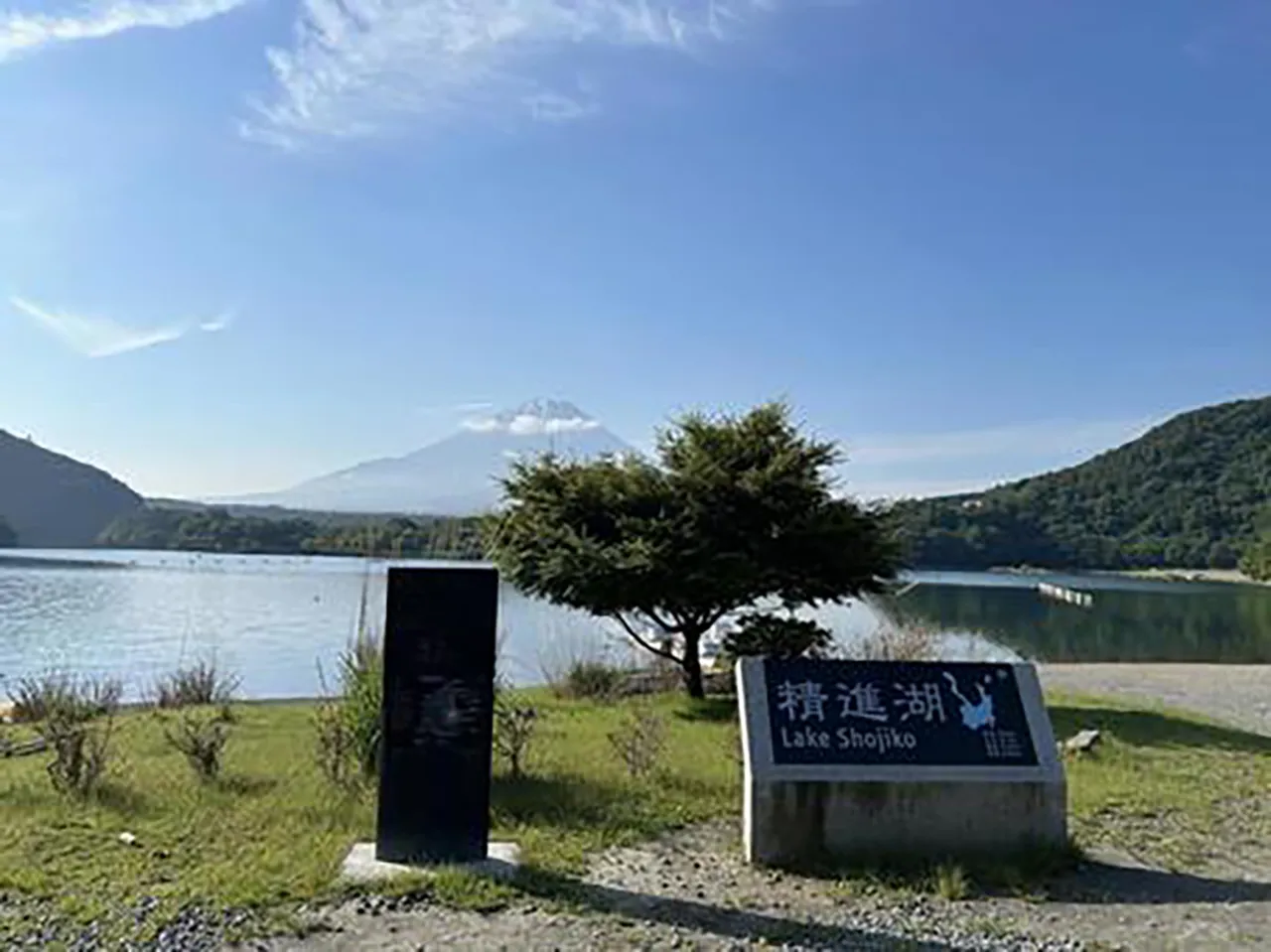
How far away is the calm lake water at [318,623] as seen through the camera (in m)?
16.5

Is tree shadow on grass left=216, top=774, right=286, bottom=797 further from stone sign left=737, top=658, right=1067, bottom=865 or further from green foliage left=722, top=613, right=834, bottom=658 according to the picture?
green foliage left=722, top=613, right=834, bottom=658

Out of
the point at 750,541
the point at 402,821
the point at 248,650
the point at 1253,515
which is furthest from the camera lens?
the point at 1253,515

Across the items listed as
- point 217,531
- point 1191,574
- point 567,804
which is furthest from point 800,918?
point 1191,574

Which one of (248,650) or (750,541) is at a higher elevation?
(750,541)

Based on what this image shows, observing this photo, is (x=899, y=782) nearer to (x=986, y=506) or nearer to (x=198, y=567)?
(x=198, y=567)

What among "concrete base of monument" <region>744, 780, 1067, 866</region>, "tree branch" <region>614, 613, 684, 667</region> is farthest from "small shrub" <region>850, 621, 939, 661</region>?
"concrete base of monument" <region>744, 780, 1067, 866</region>

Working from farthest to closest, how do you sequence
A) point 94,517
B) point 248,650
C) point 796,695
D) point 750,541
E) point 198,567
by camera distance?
point 94,517
point 198,567
point 248,650
point 750,541
point 796,695

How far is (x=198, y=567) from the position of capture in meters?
51.9

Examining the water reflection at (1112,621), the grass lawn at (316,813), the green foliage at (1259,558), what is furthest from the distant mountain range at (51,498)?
the grass lawn at (316,813)

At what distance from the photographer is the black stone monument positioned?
17.1 feet

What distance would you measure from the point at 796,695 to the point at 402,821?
1924mm

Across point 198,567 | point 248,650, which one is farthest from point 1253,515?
point 248,650

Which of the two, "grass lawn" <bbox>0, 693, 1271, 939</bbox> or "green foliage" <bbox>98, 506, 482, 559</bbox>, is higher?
"green foliage" <bbox>98, 506, 482, 559</bbox>

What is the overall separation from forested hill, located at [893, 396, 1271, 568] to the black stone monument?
2109 inches
